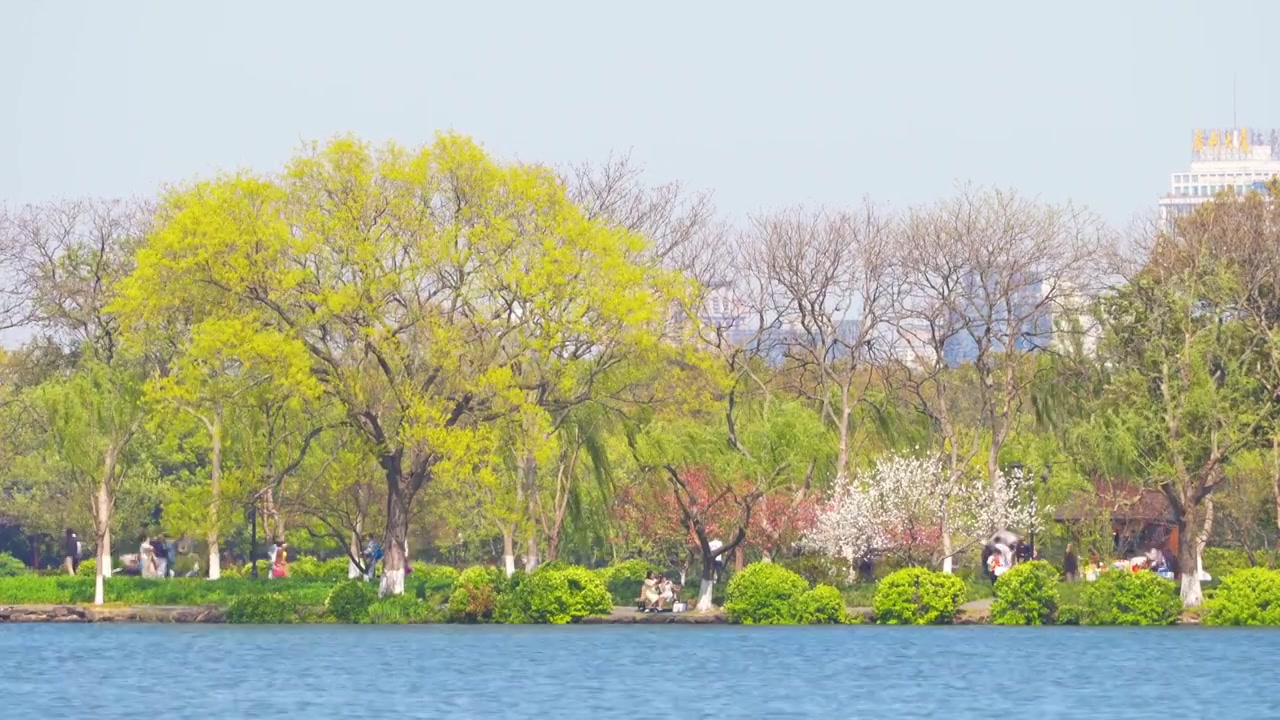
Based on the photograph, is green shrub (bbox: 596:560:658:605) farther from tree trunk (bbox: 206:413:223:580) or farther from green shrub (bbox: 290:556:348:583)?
tree trunk (bbox: 206:413:223:580)

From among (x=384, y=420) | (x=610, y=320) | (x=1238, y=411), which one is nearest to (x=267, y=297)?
(x=384, y=420)

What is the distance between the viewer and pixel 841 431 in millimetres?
61156

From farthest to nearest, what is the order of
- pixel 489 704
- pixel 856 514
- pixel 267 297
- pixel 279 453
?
pixel 279 453, pixel 856 514, pixel 267 297, pixel 489 704

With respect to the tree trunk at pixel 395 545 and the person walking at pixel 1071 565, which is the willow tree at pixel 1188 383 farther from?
the tree trunk at pixel 395 545

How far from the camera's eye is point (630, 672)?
39.8 meters

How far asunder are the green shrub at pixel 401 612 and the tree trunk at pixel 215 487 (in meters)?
4.62

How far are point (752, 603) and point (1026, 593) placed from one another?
6.34 meters

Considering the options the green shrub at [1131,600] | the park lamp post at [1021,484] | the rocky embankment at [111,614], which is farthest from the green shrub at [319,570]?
the green shrub at [1131,600]

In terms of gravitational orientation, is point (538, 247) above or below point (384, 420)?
above

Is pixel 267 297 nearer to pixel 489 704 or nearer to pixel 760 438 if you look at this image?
pixel 760 438

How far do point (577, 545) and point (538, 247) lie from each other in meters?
14.2

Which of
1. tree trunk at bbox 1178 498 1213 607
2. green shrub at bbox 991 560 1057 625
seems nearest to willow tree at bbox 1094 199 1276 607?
tree trunk at bbox 1178 498 1213 607

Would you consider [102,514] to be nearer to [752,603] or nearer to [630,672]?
[752,603]

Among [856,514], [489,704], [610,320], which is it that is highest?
[610,320]
